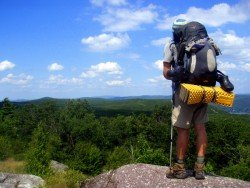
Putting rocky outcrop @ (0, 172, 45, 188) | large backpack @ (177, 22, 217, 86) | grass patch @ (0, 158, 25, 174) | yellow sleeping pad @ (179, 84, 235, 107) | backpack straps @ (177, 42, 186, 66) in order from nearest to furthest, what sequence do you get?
yellow sleeping pad @ (179, 84, 235, 107) → large backpack @ (177, 22, 217, 86) → backpack straps @ (177, 42, 186, 66) → rocky outcrop @ (0, 172, 45, 188) → grass patch @ (0, 158, 25, 174)

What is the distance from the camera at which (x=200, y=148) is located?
9141mm

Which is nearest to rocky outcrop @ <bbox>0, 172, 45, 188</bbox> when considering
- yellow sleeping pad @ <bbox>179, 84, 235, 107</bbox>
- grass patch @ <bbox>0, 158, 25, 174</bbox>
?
yellow sleeping pad @ <bbox>179, 84, 235, 107</bbox>

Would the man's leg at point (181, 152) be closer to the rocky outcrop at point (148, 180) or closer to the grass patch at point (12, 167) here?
the rocky outcrop at point (148, 180)

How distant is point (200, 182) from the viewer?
30.3ft

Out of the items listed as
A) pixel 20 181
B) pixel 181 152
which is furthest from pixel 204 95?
pixel 20 181

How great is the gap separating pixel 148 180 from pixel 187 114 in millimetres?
1812

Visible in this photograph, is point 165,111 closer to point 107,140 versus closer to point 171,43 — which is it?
point 107,140

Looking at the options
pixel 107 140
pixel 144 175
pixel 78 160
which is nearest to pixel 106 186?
pixel 144 175

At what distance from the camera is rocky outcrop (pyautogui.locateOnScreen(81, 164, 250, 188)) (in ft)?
30.3

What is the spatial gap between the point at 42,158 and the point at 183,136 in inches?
1528

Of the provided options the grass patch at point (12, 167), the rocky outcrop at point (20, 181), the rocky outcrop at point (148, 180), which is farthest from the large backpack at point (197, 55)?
the grass patch at point (12, 167)

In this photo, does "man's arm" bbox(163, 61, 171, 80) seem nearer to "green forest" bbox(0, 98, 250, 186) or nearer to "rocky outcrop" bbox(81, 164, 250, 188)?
"rocky outcrop" bbox(81, 164, 250, 188)

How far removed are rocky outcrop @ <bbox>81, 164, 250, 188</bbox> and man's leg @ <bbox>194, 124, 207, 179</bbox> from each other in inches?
7.2

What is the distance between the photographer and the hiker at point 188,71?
875 cm
